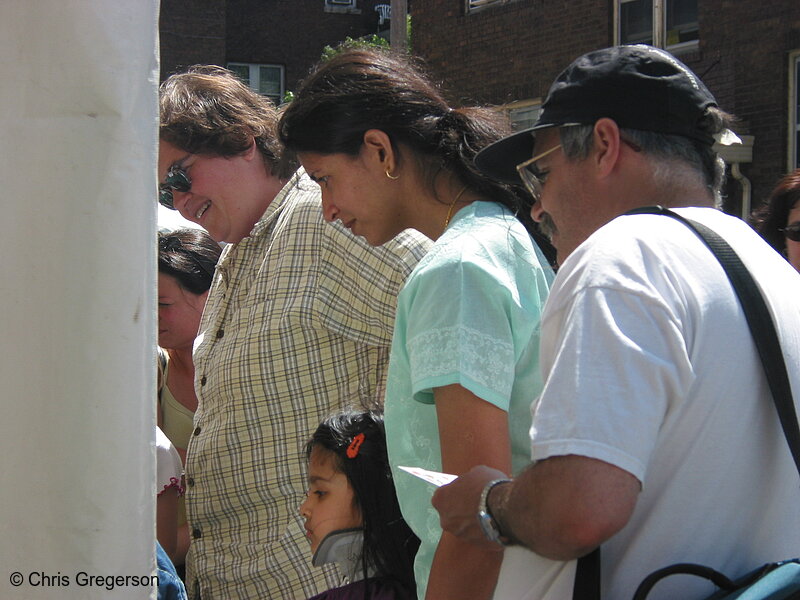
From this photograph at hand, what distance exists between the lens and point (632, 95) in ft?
5.28

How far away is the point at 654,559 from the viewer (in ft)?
4.59

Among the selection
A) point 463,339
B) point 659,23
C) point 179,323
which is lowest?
point 179,323

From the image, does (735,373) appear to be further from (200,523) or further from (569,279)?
(200,523)

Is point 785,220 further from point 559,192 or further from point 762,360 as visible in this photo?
point 762,360

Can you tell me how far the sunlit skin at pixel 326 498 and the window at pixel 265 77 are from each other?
20.2 m

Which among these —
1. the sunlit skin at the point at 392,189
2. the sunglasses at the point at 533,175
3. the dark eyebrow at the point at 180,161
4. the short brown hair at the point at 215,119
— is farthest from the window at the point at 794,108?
the sunglasses at the point at 533,175

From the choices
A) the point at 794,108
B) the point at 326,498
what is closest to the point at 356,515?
the point at 326,498

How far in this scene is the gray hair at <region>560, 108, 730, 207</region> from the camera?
1.59 metres

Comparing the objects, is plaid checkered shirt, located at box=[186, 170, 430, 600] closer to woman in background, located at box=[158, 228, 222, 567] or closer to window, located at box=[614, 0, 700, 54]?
woman in background, located at box=[158, 228, 222, 567]

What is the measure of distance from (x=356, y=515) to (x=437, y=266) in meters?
1.06

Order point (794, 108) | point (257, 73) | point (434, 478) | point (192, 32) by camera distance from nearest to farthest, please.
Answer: point (434, 478) < point (794, 108) < point (192, 32) < point (257, 73)

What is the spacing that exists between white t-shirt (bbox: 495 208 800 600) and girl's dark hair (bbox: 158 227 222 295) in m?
2.62

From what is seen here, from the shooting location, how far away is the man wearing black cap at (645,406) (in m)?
1.31

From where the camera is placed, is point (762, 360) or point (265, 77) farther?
point (265, 77)
